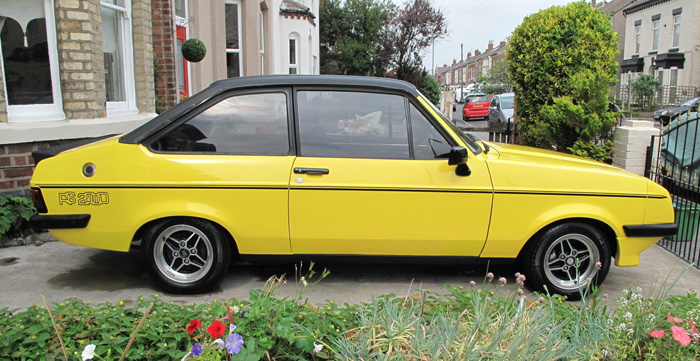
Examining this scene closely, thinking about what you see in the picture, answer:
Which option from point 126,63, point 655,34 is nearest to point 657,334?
point 126,63

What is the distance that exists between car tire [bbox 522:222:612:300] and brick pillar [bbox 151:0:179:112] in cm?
688

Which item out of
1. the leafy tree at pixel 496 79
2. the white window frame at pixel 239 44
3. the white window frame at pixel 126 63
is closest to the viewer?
the white window frame at pixel 126 63

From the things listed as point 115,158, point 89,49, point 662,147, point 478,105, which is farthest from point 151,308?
point 478,105

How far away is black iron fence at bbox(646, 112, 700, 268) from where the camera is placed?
19.3 feet

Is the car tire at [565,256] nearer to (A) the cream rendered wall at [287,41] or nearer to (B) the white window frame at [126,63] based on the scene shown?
(B) the white window frame at [126,63]

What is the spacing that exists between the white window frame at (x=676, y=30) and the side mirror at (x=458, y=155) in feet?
130

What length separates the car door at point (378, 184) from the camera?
4320mm

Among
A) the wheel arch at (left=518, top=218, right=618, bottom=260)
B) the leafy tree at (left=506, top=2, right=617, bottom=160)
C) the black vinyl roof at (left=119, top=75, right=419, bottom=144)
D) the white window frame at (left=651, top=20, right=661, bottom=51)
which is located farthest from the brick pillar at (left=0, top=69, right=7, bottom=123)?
the white window frame at (left=651, top=20, right=661, bottom=51)

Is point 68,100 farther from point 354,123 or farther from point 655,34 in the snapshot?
point 655,34

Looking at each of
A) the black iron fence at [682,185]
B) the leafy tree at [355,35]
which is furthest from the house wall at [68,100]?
the leafy tree at [355,35]

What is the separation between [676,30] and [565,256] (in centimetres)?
3989

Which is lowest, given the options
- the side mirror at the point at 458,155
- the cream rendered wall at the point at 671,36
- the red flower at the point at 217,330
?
the red flower at the point at 217,330

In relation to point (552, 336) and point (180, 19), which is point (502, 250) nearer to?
point (552, 336)

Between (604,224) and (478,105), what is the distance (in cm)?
3055
